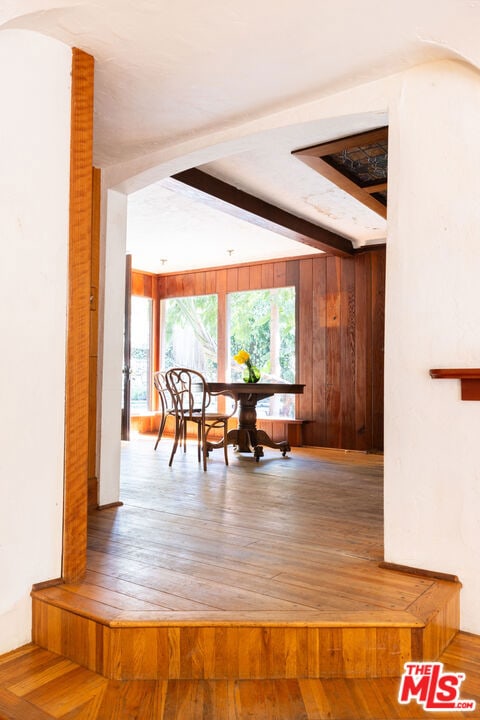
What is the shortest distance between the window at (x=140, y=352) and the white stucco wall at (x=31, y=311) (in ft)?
17.8

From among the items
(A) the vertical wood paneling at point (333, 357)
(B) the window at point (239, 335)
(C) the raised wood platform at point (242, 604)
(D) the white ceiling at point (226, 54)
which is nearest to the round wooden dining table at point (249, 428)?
(A) the vertical wood paneling at point (333, 357)

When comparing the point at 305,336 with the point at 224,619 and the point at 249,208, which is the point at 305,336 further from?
the point at 224,619

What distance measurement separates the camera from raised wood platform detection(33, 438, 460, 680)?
1.75 meters

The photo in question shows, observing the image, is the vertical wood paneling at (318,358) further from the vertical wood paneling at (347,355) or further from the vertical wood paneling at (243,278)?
the vertical wood paneling at (243,278)

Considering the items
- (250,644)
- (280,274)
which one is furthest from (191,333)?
(250,644)

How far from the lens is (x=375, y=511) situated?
3.21 m

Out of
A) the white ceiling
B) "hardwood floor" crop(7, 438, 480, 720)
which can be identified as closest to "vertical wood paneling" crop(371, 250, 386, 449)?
the white ceiling

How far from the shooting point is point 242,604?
73.3 inches

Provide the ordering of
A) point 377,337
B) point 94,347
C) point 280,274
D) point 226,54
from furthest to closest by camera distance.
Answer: point 280,274 < point 377,337 < point 94,347 < point 226,54

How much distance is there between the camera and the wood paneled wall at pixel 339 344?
234 inches

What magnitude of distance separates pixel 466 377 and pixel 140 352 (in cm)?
605

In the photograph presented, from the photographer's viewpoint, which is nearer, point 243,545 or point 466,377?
point 466,377

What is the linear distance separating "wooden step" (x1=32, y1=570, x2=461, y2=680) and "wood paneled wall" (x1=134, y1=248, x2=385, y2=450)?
416cm

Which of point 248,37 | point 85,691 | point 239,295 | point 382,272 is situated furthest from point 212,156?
point 239,295
